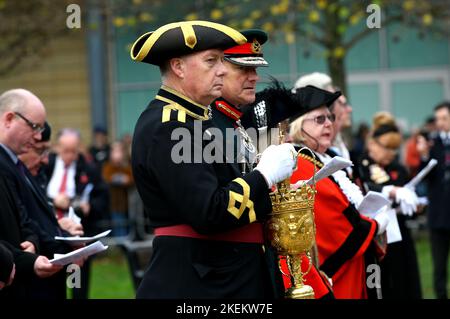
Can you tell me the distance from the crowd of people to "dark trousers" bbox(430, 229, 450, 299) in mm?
1946

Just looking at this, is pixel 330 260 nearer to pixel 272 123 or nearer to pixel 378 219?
pixel 378 219

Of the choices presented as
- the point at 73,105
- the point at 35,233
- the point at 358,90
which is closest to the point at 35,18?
the point at 73,105

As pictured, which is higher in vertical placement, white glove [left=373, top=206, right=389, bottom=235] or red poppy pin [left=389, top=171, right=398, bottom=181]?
red poppy pin [left=389, top=171, right=398, bottom=181]

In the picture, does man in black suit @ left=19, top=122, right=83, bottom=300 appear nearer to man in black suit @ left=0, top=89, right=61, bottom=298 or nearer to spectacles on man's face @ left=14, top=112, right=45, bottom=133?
man in black suit @ left=0, top=89, right=61, bottom=298

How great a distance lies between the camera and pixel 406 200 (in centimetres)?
769

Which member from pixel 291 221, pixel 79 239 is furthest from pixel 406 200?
pixel 291 221

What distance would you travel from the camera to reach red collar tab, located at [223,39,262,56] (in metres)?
4.89

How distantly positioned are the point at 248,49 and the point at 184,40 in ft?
2.40

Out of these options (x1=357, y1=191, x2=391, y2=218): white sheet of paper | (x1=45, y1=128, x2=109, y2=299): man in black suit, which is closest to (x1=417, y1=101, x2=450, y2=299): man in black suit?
(x1=45, y1=128, x2=109, y2=299): man in black suit

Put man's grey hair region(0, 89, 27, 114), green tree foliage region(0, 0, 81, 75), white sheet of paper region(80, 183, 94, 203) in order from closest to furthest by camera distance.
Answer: man's grey hair region(0, 89, 27, 114)
white sheet of paper region(80, 183, 94, 203)
green tree foliage region(0, 0, 81, 75)

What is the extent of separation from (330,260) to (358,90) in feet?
47.3

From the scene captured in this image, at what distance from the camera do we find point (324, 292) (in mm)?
5461

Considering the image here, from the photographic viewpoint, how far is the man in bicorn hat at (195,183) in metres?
4.07

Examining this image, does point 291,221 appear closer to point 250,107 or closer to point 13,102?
point 250,107
